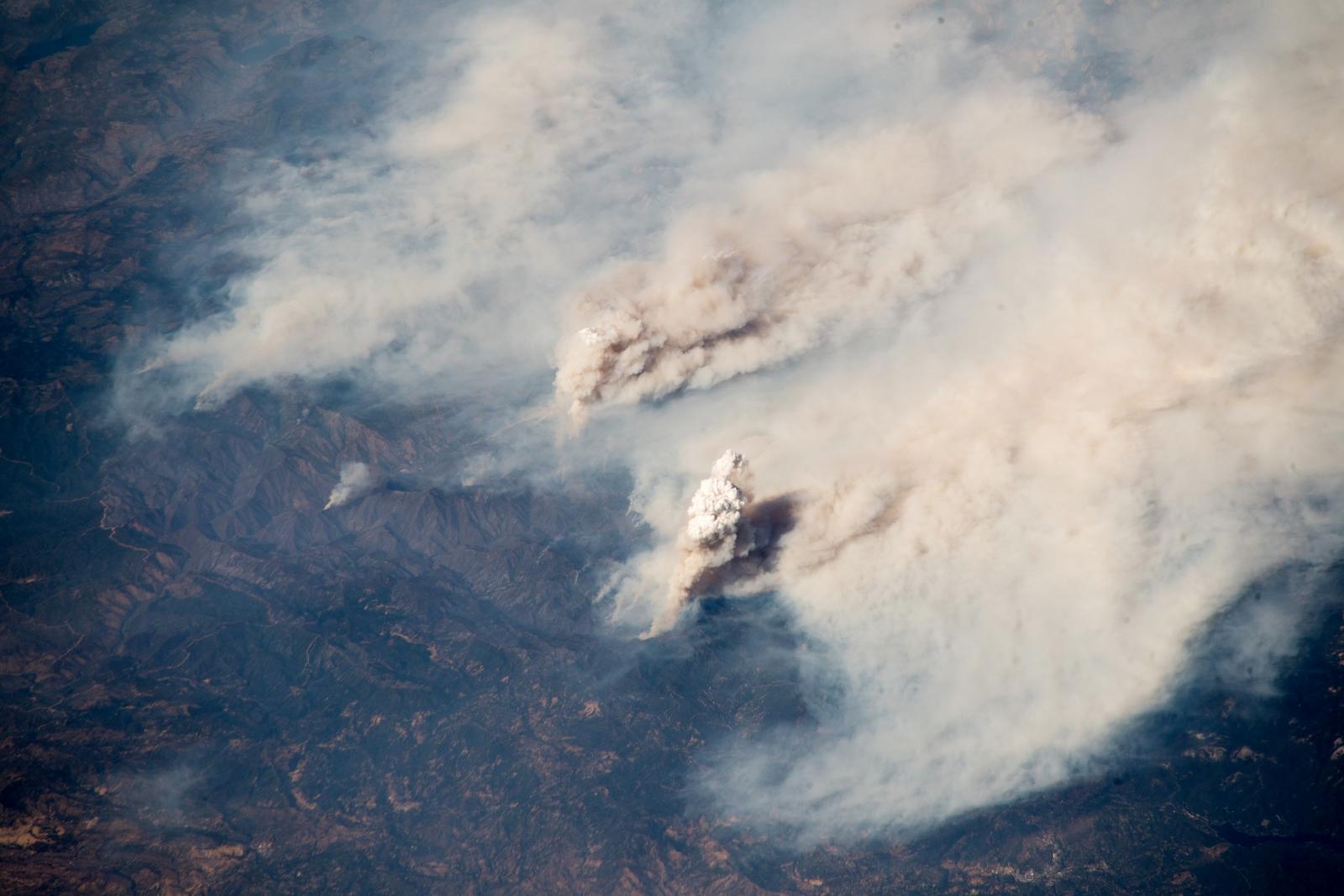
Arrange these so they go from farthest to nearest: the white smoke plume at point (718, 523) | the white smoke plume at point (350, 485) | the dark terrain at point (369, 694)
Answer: the white smoke plume at point (350, 485) → the dark terrain at point (369, 694) → the white smoke plume at point (718, 523)

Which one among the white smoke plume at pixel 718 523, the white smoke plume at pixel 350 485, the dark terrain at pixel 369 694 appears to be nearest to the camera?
the white smoke plume at pixel 718 523

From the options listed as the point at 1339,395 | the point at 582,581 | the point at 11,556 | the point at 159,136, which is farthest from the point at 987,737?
the point at 159,136

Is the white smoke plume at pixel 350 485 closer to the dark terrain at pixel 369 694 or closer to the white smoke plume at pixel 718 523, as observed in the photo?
the dark terrain at pixel 369 694

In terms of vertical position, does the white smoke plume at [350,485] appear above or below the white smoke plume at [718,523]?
below

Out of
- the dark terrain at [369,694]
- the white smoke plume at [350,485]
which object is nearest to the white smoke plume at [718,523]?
the dark terrain at [369,694]

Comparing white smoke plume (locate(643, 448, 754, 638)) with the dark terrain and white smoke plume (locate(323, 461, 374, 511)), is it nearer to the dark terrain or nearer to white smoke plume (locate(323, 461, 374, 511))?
the dark terrain

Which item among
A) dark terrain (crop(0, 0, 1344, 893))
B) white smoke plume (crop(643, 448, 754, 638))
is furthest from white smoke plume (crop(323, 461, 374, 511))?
white smoke plume (crop(643, 448, 754, 638))

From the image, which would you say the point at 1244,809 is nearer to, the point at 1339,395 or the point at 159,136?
the point at 1339,395

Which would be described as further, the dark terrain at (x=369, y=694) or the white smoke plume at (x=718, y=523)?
the dark terrain at (x=369, y=694)
